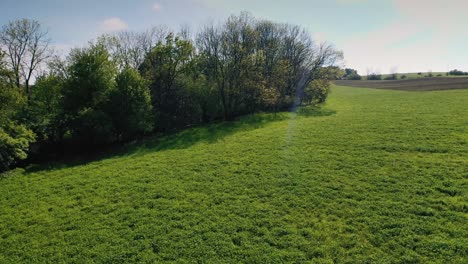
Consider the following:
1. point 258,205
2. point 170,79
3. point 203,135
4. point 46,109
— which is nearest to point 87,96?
point 46,109

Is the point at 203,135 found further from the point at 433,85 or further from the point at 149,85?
the point at 433,85

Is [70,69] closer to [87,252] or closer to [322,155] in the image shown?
[87,252]

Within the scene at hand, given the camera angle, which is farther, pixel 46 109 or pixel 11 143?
pixel 46 109

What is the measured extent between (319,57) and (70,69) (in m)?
39.9

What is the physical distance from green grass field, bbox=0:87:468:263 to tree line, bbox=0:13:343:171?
6.01 m

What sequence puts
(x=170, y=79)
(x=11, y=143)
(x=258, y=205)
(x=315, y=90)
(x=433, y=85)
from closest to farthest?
(x=258, y=205)
(x=11, y=143)
(x=170, y=79)
(x=315, y=90)
(x=433, y=85)

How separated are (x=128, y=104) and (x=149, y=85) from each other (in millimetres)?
5898

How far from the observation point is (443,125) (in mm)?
21297

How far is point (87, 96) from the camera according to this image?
82.7ft

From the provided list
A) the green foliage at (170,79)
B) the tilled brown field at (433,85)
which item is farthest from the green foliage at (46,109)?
the tilled brown field at (433,85)

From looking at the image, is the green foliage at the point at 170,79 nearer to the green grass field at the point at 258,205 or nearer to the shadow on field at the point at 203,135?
the shadow on field at the point at 203,135

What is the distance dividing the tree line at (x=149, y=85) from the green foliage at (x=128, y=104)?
10cm

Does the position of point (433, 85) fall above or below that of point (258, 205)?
above

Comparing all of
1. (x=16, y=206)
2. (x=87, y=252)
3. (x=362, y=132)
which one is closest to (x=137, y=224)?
(x=87, y=252)
